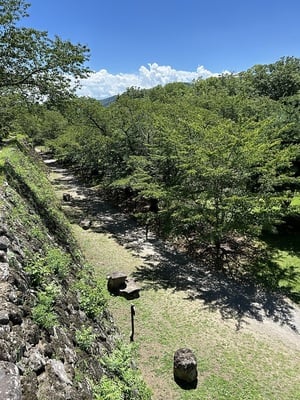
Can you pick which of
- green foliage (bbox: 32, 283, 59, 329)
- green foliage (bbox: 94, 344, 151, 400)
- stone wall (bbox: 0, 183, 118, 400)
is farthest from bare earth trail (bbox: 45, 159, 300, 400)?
green foliage (bbox: 32, 283, 59, 329)

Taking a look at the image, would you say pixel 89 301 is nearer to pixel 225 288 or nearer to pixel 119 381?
pixel 119 381

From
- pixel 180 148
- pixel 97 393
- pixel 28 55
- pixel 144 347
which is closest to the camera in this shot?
pixel 97 393

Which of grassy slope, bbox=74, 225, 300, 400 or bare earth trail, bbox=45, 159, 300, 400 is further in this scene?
bare earth trail, bbox=45, 159, 300, 400

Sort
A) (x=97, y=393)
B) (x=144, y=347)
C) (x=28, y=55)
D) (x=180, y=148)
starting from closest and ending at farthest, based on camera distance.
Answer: (x=97, y=393), (x=144, y=347), (x=28, y=55), (x=180, y=148)

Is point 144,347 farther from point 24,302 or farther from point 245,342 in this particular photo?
point 24,302

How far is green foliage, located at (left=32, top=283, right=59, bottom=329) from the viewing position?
4.57 m

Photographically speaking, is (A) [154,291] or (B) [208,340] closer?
(B) [208,340]

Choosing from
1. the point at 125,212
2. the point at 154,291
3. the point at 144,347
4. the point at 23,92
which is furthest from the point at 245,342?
the point at 125,212

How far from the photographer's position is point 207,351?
958 cm

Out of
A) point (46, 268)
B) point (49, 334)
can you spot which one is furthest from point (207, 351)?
point (49, 334)

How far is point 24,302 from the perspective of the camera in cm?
459

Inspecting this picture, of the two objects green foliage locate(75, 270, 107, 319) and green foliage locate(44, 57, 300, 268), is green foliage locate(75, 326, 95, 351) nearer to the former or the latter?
green foliage locate(75, 270, 107, 319)

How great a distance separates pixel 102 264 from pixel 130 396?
10.1m

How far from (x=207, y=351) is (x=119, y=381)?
16.8 feet
